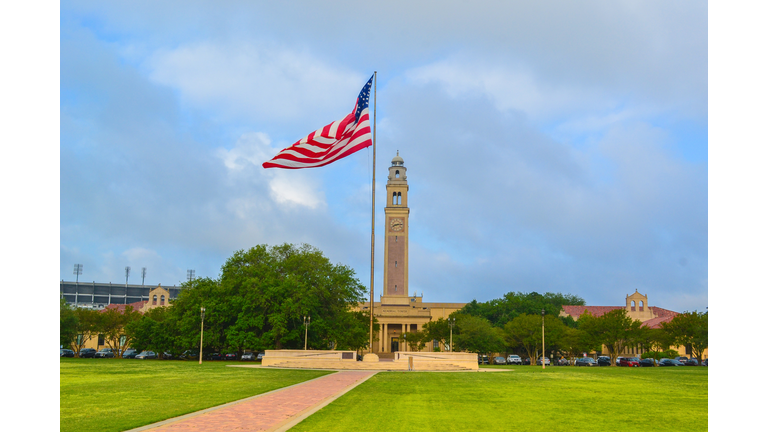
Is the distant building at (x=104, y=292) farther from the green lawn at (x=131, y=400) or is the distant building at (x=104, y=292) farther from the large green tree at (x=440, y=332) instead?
the green lawn at (x=131, y=400)

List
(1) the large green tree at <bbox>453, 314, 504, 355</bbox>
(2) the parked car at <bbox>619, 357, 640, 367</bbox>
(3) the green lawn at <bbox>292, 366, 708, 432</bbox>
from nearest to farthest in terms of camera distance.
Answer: (3) the green lawn at <bbox>292, 366, 708, 432</bbox> → (2) the parked car at <bbox>619, 357, 640, 367</bbox> → (1) the large green tree at <bbox>453, 314, 504, 355</bbox>

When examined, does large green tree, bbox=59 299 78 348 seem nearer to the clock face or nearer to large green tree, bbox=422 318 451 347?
large green tree, bbox=422 318 451 347

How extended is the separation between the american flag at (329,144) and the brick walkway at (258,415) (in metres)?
11.7

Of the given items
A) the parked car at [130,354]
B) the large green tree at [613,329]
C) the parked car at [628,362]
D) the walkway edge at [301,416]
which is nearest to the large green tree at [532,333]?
the large green tree at [613,329]

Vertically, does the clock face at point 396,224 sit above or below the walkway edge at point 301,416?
above

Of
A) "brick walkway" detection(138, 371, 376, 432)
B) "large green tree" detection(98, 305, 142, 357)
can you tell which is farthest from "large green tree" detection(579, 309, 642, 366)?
"large green tree" detection(98, 305, 142, 357)

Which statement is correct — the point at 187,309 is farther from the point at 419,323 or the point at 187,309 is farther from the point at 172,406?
the point at 419,323

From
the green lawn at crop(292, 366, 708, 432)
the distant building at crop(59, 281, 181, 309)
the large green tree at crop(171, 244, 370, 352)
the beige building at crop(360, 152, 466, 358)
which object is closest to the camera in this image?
the green lawn at crop(292, 366, 708, 432)

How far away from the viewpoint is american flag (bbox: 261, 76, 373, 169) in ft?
87.8

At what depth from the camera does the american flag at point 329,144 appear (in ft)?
87.8

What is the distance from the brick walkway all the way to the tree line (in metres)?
34.2

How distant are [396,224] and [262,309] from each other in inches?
2020

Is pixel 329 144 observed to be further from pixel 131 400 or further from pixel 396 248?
pixel 396 248
